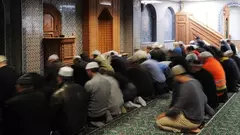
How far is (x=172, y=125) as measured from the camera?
16.7 feet

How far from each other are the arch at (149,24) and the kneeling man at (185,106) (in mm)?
9561

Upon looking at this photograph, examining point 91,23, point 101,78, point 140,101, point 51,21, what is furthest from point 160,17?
point 101,78

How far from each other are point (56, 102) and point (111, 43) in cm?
728

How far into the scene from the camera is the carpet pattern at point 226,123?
201 inches

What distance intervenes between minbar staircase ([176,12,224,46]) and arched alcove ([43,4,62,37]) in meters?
8.82

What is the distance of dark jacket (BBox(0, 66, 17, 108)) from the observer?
449 cm

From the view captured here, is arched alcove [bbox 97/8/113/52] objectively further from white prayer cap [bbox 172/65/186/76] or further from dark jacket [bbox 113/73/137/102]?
white prayer cap [bbox 172/65/186/76]

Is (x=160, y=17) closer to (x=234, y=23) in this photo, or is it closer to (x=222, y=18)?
(x=222, y=18)

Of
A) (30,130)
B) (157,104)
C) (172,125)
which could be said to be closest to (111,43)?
(157,104)

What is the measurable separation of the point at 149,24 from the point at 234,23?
6854 mm

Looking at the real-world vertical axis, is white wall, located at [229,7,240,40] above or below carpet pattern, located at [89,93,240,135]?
above

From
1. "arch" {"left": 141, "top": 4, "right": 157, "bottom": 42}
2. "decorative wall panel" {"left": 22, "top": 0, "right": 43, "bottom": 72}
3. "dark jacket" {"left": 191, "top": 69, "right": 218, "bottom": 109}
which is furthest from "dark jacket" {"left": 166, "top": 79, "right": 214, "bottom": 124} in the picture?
"arch" {"left": 141, "top": 4, "right": 157, "bottom": 42}

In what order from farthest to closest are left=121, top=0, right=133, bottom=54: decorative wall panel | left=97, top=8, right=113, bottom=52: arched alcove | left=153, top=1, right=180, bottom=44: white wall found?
left=153, top=1, right=180, bottom=44: white wall < left=121, top=0, right=133, bottom=54: decorative wall panel < left=97, top=8, right=113, bottom=52: arched alcove

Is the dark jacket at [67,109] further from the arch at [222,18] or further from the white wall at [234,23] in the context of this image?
the white wall at [234,23]
